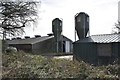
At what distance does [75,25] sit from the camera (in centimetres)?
2941

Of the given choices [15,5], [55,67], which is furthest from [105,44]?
[55,67]

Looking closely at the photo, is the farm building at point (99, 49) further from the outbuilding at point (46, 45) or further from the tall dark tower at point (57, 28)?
the outbuilding at point (46, 45)

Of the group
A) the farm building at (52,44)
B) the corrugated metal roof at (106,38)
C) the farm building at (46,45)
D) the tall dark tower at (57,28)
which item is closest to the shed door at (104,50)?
the corrugated metal roof at (106,38)

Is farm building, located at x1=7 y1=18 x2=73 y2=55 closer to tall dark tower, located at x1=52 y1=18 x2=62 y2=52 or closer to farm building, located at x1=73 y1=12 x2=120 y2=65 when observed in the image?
tall dark tower, located at x1=52 y1=18 x2=62 y2=52

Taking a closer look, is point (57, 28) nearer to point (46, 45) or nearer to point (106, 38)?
point (46, 45)

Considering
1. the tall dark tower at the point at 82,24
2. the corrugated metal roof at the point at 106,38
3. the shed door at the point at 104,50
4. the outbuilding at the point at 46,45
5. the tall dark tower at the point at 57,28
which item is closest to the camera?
the shed door at the point at 104,50

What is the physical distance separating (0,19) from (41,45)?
2121 cm

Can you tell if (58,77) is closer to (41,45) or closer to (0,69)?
(0,69)

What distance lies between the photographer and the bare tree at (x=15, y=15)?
21.9 metres

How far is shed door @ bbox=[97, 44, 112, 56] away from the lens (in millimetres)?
18781

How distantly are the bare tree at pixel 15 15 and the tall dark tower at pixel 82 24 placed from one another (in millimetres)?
6317

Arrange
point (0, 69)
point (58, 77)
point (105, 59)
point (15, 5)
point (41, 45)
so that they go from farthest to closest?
point (41, 45) < point (15, 5) < point (105, 59) < point (0, 69) < point (58, 77)

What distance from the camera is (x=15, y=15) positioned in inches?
893

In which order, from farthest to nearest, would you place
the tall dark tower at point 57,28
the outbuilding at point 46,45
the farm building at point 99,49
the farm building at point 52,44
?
the outbuilding at point 46,45 → the farm building at point 52,44 → the tall dark tower at point 57,28 → the farm building at point 99,49
